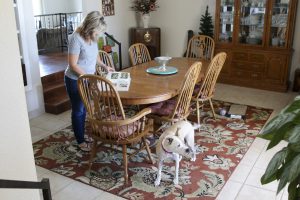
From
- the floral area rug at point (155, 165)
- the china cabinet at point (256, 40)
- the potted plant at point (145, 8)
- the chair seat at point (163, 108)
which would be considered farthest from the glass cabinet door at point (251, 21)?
the chair seat at point (163, 108)

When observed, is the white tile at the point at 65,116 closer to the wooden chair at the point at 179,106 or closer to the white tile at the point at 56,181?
the white tile at the point at 56,181

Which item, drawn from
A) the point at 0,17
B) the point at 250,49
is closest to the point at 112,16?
the point at 250,49

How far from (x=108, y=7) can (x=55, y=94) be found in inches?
76.9

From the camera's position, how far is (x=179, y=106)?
318 cm

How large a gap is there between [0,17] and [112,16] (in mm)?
4567

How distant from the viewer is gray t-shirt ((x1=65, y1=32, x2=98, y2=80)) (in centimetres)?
300

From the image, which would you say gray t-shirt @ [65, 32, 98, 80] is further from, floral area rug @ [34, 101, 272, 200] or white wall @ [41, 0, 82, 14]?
white wall @ [41, 0, 82, 14]

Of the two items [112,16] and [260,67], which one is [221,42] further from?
[112,16]

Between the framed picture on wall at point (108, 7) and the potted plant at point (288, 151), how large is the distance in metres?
4.93

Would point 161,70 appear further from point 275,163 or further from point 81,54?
point 275,163

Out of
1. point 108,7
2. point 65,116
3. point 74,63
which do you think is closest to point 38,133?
point 65,116

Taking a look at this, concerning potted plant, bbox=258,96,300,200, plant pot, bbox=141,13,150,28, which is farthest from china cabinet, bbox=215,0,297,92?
potted plant, bbox=258,96,300,200

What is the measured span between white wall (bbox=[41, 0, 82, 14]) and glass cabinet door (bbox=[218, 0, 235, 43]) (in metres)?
6.34

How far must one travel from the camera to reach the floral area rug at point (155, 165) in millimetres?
2715
